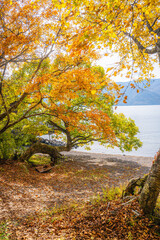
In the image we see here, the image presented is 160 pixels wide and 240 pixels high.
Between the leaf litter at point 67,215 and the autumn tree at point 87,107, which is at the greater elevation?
the autumn tree at point 87,107

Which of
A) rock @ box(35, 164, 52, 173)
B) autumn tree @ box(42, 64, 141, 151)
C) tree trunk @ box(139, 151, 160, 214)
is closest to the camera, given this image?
tree trunk @ box(139, 151, 160, 214)

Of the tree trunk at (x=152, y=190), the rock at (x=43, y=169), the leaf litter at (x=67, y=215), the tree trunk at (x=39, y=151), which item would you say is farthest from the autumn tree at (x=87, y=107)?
the rock at (x=43, y=169)

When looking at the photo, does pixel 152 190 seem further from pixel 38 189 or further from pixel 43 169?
pixel 43 169

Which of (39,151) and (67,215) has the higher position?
(39,151)

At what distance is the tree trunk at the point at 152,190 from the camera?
4091 millimetres

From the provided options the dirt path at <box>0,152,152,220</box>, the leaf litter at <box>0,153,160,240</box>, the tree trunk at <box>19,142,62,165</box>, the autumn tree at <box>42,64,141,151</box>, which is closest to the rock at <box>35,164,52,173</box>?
the dirt path at <box>0,152,152,220</box>

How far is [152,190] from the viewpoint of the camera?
4.16m

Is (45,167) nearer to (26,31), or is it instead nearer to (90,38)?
(26,31)

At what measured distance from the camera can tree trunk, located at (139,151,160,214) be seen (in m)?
4.09

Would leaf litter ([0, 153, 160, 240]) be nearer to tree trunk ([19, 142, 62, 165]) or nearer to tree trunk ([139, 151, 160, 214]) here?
tree trunk ([139, 151, 160, 214])

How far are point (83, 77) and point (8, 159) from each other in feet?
27.8

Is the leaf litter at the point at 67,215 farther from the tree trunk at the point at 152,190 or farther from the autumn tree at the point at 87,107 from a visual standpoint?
the autumn tree at the point at 87,107

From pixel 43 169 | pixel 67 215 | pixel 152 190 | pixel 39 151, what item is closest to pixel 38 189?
pixel 67 215

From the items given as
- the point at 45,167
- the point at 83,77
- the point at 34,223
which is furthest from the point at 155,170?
the point at 45,167
